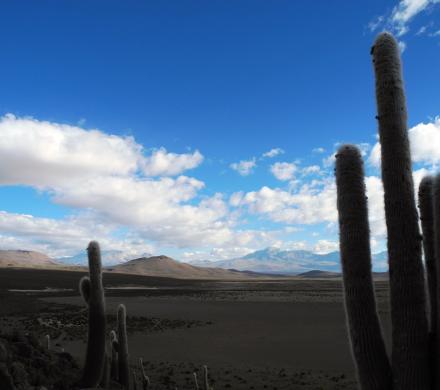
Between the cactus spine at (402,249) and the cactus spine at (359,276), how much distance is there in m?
0.20

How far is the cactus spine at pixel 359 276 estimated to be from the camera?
508cm

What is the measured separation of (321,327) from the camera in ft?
86.7

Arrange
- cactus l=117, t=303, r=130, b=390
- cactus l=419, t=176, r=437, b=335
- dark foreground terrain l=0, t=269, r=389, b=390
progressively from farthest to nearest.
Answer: dark foreground terrain l=0, t=269, r=389, b=390 → cactus l=117, t=303, r=130, b=390 → cactus l=419, t=176, r=437, b=335

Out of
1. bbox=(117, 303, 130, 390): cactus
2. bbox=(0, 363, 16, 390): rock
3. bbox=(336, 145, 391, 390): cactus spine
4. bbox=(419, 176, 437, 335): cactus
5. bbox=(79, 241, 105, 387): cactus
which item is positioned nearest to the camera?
bbox=(336, 145, 391, 390): cactus spine

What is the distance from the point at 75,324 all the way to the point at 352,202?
80.0 feet

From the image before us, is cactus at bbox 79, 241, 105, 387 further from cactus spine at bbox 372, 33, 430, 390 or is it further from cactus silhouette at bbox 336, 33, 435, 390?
cactus spine at bbox 372, 33, 430, 390

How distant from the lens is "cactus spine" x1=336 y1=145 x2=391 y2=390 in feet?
16.7

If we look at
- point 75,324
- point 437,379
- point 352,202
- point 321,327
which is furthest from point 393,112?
point 75,324

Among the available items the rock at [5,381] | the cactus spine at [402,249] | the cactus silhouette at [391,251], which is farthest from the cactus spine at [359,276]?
the rock at [5,381]

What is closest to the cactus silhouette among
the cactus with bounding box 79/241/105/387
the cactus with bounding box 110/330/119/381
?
the cactus with bounding box 79/241/105/387

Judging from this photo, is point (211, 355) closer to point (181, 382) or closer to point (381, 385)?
point (181, 382)

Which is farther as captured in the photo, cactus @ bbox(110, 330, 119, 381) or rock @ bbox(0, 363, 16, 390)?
cactus @ bbox(110, 330, 119, 381)

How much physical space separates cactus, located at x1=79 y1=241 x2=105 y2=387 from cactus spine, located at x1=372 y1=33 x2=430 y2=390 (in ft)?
25.8

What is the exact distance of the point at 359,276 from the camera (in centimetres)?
522
